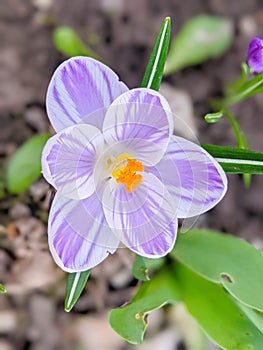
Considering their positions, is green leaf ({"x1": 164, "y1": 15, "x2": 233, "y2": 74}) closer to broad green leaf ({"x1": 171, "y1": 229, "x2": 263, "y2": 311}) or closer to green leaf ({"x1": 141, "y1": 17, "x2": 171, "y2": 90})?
broad green leaf ({"x1": 171, "y1": 229, "x2": 263, "y2": 311})

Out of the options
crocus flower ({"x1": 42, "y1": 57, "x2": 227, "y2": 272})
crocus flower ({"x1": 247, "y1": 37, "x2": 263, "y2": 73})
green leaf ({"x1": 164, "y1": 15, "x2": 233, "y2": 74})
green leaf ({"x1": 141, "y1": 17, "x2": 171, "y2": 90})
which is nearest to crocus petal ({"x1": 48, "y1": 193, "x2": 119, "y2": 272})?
crocus flower ({"x1": 42, "y1": 57, "x2": 227, "y2": 272})

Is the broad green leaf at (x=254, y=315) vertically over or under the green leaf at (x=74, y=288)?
under

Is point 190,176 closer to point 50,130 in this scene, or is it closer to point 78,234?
point 78,234

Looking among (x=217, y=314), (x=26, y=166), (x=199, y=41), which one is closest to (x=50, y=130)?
(x=26, y=166)

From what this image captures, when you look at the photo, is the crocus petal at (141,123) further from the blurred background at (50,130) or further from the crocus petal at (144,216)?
the blurred background at (50,130)

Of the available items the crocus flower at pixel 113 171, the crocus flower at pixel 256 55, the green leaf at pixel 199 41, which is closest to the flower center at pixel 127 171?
the crocus flower at pixel 113 171

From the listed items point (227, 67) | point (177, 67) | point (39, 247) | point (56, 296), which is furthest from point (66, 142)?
point (227, 67)
